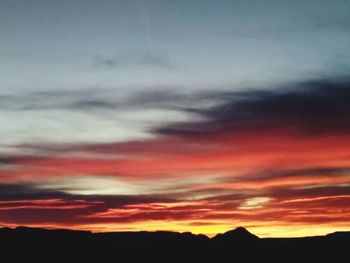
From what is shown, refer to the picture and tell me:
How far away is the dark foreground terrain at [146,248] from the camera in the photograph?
102 meters

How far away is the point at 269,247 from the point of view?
379 feet

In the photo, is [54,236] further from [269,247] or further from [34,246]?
[269,247]

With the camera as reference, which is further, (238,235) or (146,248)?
(238,235)

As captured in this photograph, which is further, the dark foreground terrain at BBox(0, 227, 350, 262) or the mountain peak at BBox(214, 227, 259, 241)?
the mountain peak at BBox(214, 227, 259, 241)

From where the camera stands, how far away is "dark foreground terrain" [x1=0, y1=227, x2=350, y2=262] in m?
102

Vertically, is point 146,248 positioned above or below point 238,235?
below

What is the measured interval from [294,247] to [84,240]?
40.9 metres

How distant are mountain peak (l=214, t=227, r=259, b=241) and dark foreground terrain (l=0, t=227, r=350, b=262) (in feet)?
26.7

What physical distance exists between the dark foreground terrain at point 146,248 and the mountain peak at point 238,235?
815 centimetres

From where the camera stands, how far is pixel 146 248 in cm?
10712

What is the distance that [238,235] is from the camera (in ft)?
423

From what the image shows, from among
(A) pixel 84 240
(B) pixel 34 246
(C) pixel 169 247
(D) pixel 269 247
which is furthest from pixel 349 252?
(B) pixel 34 246

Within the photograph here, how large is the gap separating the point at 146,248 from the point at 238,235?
29.8 metres

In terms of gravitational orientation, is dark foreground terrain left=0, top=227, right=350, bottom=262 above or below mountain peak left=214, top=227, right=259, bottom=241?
below
